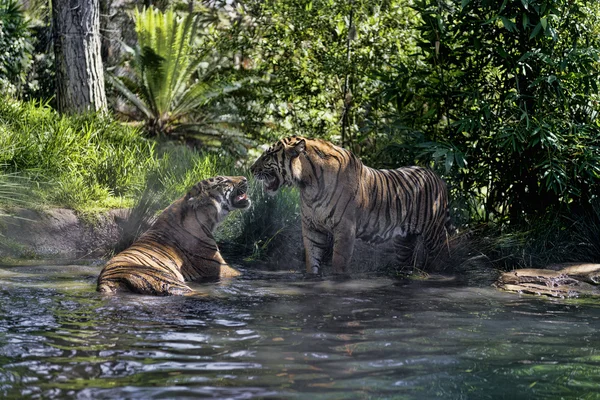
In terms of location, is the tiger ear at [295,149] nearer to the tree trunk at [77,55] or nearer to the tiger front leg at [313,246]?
the tiger front leg at [313,246]

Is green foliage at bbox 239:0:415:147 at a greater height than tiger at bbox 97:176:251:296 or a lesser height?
greater

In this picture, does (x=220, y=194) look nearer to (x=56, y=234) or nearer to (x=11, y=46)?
(x=56, y=234)

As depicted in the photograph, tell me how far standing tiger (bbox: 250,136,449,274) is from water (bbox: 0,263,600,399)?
676mm

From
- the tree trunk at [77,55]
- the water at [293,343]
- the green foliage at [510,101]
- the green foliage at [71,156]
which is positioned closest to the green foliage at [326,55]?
the green foliage at [510,101]

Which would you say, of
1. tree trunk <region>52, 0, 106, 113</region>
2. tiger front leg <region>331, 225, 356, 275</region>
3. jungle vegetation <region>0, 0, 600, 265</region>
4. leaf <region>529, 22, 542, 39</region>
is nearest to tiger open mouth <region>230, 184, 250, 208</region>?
tiger front leg <region>331, 225, 356, 275</region>

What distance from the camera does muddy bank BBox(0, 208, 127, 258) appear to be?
791cm

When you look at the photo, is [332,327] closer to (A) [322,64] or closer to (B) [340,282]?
(B) [340,282]

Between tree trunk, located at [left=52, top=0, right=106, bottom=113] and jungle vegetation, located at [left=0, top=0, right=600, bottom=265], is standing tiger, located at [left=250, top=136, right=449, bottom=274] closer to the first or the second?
jungle vegetation, located at [left=0, top=0, right=600, bottom=265]

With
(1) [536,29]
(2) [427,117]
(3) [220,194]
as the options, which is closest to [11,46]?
(2) [427,117]

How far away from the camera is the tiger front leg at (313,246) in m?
7.12

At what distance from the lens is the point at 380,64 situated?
36.9 ft

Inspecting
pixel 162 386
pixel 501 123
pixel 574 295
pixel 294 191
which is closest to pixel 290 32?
pixel 294 191

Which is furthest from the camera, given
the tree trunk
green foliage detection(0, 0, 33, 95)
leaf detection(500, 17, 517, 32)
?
green foliage detection(0, 0, 33, 95)

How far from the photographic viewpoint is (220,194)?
7.02 metres
